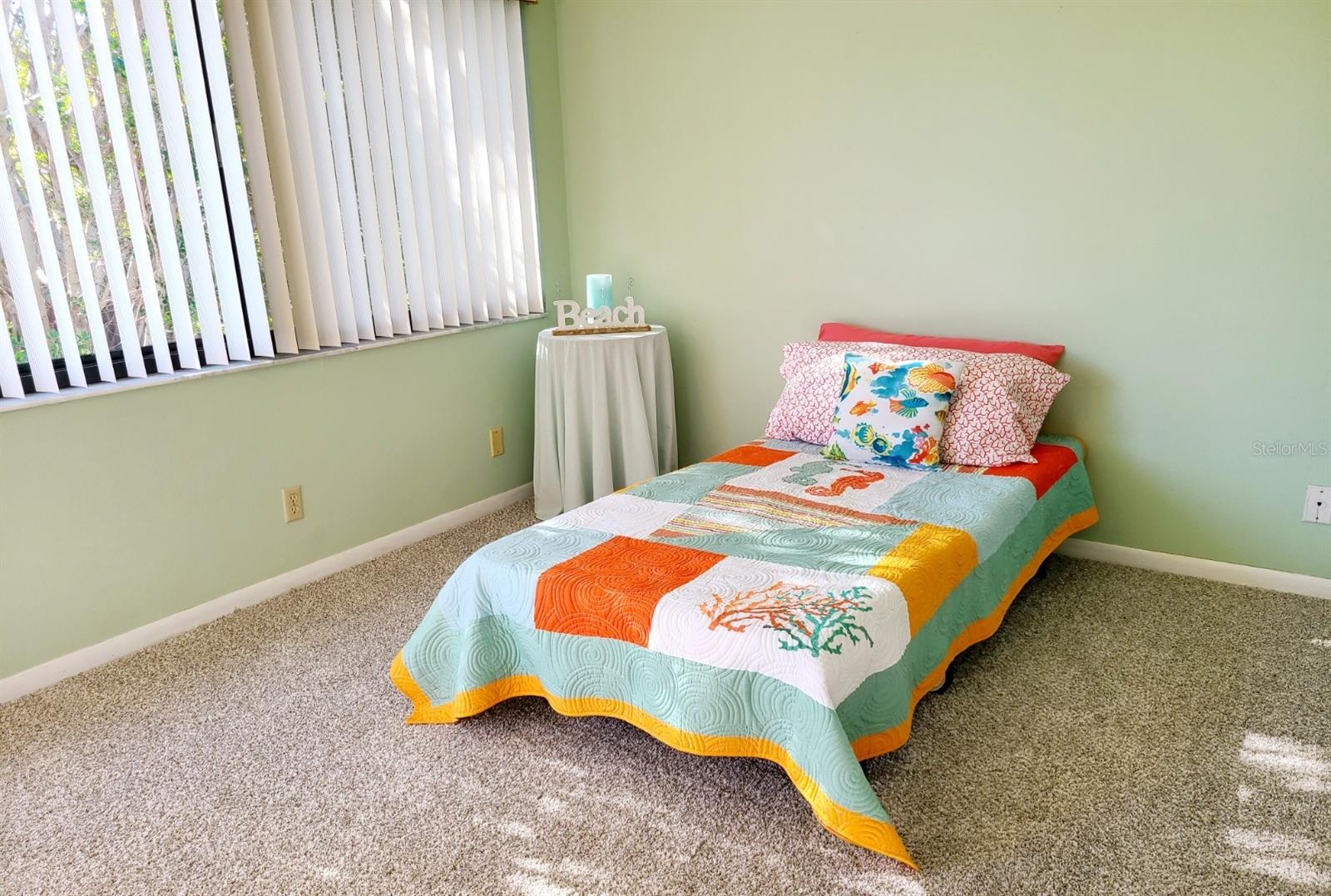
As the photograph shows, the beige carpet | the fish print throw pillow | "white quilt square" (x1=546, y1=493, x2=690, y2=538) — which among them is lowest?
the beige carpet

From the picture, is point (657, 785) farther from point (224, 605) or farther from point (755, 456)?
point (224, 605)

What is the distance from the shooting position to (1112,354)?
2826 mm

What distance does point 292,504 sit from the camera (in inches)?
117

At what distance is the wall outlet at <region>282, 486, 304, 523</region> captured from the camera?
294cm

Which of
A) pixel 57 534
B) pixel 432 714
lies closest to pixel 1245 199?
pixel 432 714

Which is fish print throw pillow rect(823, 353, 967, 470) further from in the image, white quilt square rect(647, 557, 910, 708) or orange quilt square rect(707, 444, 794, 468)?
white quilt square rect(647, 557, 910, 708)

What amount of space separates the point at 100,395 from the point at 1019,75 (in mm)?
2820

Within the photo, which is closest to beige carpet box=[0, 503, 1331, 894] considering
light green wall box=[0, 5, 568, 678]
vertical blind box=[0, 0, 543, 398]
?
light green wall box=[0, 5, 568, 678]

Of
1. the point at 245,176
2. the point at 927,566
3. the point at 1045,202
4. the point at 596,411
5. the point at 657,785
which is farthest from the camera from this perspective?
the point at 596,411

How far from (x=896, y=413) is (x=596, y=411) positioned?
116cm

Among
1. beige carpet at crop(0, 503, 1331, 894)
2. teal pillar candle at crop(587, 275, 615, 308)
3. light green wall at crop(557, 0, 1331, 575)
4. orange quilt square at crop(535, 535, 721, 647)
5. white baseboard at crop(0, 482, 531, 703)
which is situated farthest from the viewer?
teal pillar candle at crop(587, 275, 615, 308)

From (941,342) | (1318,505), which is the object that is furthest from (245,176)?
(1318,505)

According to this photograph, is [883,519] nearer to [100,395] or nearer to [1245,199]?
[1245,199]

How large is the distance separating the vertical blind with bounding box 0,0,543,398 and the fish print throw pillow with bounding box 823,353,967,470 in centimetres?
159
